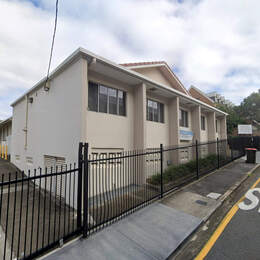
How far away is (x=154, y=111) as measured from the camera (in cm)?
957

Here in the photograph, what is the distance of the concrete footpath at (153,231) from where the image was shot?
9.10 ft

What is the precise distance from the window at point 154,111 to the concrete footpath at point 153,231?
16.4ft

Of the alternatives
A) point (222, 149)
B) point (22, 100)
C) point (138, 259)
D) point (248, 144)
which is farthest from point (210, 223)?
point (248, 144)

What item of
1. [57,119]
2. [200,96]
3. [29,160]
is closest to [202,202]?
[57,119]

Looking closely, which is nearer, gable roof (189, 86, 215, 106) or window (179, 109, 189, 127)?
window (179, 109, 189, 127)

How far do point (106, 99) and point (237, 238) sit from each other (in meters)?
6.22

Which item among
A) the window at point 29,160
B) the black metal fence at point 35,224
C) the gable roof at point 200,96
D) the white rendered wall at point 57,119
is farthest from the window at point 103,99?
the gable roof at point 200,96

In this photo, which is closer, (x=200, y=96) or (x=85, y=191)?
(x=85, y=191)

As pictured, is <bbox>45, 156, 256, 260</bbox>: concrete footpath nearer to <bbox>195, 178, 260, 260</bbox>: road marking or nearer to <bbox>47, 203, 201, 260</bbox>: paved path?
<bbox>47, 203, 201, 260</bbox>: paved path

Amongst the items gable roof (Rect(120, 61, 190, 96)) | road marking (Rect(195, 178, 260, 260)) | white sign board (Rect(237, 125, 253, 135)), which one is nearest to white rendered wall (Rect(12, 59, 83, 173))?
gable roof (Rect(120, 61, 190, 96))

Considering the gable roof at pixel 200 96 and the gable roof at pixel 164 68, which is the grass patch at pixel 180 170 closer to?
the gable roof at pixel 164 68

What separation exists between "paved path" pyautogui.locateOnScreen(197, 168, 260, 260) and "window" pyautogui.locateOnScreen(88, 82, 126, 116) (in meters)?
5.61

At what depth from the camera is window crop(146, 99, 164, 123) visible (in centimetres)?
920

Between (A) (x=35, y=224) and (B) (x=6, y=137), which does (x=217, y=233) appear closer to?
(A) (x=35, y=224)
